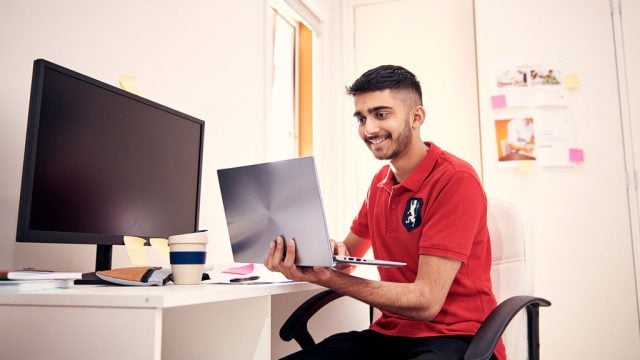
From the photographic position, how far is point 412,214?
1329 mm

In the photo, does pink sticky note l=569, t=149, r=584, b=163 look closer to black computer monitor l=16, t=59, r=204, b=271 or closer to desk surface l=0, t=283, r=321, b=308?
black computer monitor l=16, t=59, r=204, b=271

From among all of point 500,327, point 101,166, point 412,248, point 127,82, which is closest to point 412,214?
point 412,248

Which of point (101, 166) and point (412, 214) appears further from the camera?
point (412, 214)

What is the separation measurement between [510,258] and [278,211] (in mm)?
653

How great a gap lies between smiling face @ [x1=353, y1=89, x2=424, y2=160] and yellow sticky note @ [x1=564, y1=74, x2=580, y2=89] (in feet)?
4.82

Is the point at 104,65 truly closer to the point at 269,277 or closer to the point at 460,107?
the point at 269,277

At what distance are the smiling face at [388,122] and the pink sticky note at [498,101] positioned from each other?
4.35ft

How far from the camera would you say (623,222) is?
2473mm

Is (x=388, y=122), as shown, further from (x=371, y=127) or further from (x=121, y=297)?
(x=121, y=297)

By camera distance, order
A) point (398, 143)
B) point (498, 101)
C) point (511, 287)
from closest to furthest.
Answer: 1. point (511, 287)
2. point (398, 143)
3. point (498, 101)

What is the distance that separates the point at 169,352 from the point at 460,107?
2.29 m

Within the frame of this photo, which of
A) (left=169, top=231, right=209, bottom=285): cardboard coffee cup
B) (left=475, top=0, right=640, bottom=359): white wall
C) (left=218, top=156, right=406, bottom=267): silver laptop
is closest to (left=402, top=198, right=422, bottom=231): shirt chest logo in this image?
(left=218, top=156, right=406, bottom=267): silver laptop

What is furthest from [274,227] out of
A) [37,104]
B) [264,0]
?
[264,0]

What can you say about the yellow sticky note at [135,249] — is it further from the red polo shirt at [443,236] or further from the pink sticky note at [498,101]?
the pink sticky note at [498,101]
